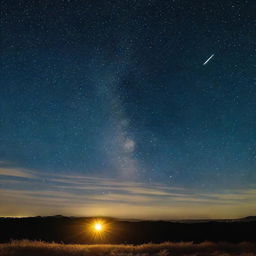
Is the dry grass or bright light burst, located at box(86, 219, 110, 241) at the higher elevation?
bright light burst, located at box(86, 219, 110, 241)

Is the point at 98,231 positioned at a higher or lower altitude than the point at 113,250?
higher

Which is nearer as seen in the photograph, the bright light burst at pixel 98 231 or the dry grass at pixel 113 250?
the dry grass at pixel 113 250

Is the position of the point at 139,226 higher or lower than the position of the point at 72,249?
higher

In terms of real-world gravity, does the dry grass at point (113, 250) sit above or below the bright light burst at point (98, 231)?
below

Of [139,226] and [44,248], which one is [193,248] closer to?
[44,248]

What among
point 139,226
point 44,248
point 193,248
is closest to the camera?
point 44,248

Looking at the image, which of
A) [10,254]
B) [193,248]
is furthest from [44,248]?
[193,248]

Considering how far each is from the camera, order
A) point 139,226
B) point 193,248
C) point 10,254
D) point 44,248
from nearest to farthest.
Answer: point 10,254, point 44,248, point 193,248, point 139,226

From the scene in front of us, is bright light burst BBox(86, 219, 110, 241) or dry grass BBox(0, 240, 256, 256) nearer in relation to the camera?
dry grass BBox(0, 240, 256, 256)

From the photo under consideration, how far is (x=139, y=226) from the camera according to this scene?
62.2 metres

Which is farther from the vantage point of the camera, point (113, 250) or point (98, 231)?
point (98, 231)

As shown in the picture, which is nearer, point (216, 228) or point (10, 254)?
point (10, 254)

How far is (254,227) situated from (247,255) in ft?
150

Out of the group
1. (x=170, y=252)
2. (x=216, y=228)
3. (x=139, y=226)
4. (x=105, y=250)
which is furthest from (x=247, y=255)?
(x=139, y=226)
